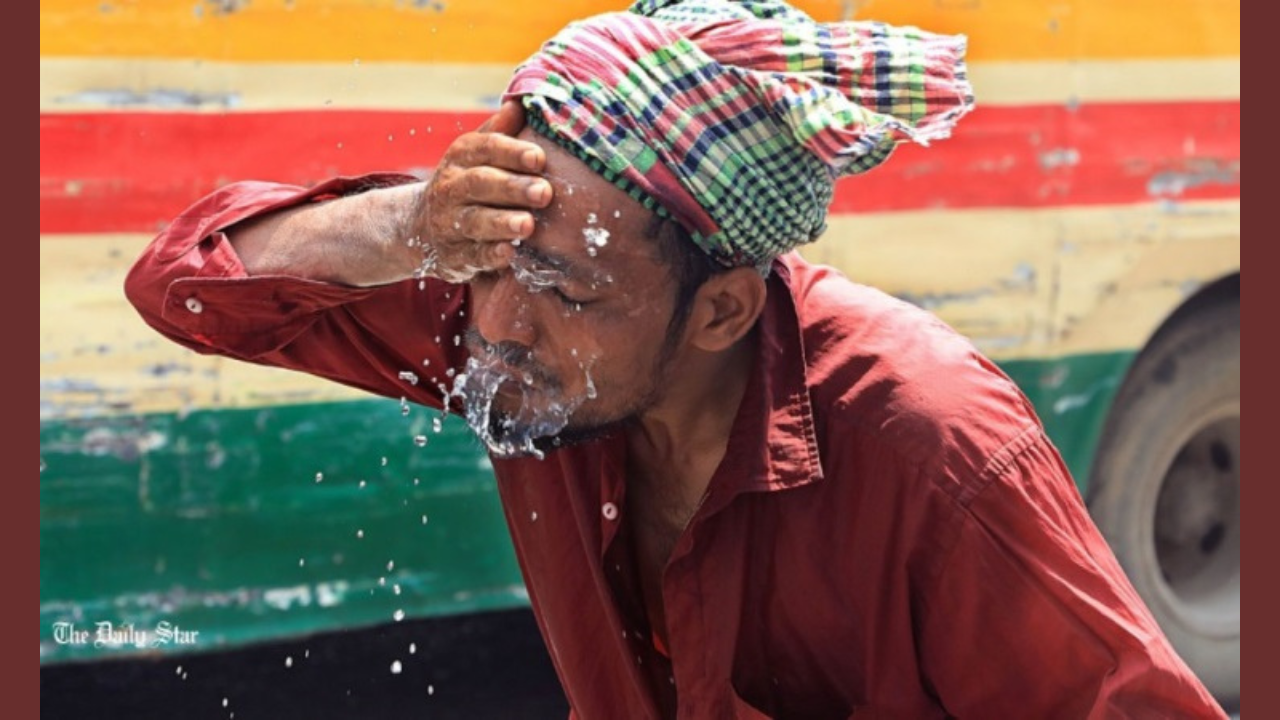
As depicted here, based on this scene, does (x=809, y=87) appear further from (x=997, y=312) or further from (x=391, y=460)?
(x=997, y=312)

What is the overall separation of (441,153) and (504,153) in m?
1.68

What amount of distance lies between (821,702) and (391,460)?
68.5 inches

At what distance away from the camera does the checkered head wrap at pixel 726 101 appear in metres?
2.15

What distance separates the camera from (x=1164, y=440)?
4.95 meters

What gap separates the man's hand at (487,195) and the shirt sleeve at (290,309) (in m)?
0.27

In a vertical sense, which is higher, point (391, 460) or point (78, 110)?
point (78, 110)

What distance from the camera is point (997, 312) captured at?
14.6ft

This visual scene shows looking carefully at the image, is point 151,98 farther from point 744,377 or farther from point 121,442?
point 744,377

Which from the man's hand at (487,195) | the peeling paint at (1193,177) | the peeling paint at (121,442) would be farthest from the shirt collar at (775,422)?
the peeling paint at (1193,177)

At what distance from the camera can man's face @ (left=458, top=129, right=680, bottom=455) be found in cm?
216

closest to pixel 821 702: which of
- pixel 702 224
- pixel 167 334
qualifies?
pixel 702 224

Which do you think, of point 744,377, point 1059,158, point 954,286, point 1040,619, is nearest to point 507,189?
point 744,377

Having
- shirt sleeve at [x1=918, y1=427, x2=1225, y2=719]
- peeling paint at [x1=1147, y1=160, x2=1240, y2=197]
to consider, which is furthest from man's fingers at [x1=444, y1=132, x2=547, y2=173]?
peeling paint at [x1=1147, y1=160, x2=1240, y2=197]

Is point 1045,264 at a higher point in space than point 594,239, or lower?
lower
